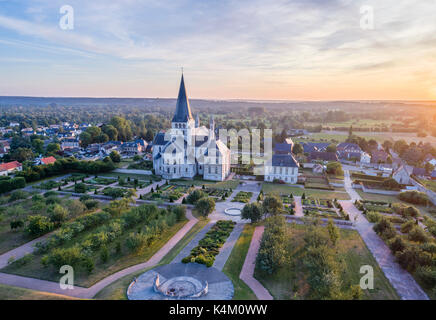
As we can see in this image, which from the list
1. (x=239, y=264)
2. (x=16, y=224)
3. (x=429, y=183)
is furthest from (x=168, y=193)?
(x=429, y=183)

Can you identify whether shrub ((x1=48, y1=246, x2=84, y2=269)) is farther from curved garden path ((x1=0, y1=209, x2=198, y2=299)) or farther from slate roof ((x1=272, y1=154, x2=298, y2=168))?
slate roof ((x1=272, y1=154, x2=298, y2=168))

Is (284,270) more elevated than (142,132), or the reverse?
(142,132)

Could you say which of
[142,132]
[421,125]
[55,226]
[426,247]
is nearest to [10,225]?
[55,226]

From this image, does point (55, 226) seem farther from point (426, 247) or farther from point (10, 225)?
point (426, 247)

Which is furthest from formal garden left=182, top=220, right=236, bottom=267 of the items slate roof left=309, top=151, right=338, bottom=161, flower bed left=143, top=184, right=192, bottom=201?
slate roof left=309, top=151, right=338, bottom=161

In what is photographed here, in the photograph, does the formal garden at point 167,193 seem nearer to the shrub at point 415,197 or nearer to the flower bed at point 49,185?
the flower bed at point 49,185

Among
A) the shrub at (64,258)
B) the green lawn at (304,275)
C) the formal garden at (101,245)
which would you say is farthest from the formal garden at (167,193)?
the green lawn at (304,275)
